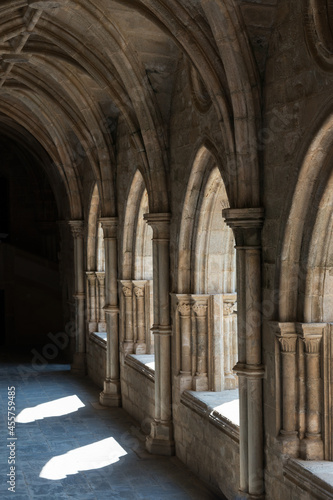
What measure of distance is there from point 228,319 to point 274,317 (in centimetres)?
224

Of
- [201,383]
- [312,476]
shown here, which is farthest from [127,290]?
[312,476]

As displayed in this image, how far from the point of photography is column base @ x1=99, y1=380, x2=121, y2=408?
1195 cm

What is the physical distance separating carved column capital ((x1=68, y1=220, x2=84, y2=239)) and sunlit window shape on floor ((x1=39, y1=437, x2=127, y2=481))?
19.0ft

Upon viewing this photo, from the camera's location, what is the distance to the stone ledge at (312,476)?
5.53 meters

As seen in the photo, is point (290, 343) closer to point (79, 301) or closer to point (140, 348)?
point (140, 348)

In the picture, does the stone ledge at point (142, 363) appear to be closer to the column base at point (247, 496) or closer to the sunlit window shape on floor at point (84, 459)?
the sunlit window shape on floor at point (84, 459)

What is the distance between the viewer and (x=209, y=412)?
795 centimetres

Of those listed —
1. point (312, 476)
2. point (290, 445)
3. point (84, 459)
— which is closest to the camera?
point (312, 476)

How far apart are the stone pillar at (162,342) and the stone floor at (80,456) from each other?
238 millimetres

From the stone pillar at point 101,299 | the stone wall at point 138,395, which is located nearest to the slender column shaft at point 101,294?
the stone pillar at point 101,299

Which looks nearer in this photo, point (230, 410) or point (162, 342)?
point (230, 410)

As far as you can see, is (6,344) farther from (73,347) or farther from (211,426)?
(211,426)

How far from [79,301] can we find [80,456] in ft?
19.5

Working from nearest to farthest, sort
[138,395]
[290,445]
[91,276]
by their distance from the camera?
[290,445]
[138,395]
[91,276]
